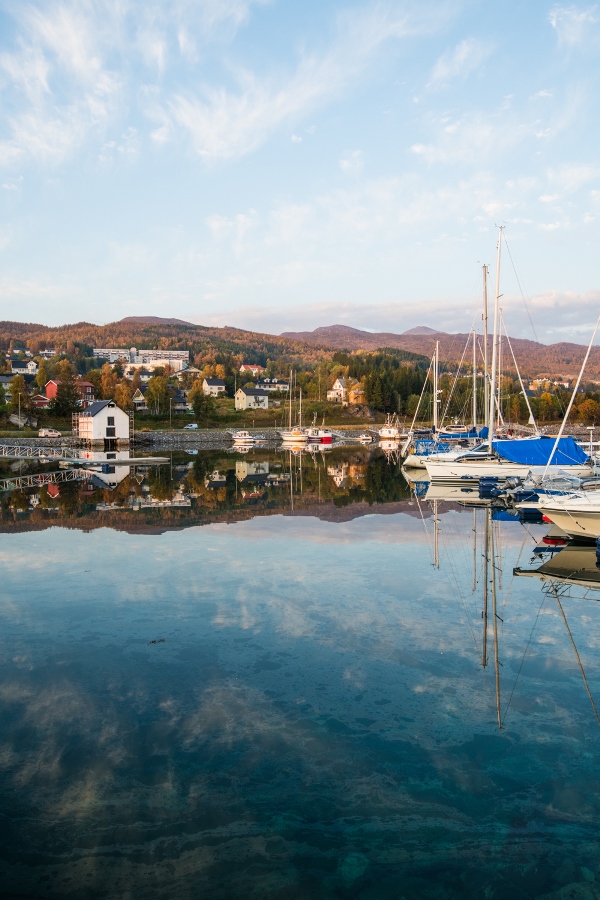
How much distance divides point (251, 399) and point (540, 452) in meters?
95.5

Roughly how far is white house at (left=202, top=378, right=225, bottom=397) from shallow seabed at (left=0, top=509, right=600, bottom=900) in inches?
4886

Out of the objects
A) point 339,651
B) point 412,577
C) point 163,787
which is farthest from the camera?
point 412,577

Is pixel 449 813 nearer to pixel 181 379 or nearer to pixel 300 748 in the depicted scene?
pixel 300 748

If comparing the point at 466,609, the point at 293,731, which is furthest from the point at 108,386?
the point at 293,731

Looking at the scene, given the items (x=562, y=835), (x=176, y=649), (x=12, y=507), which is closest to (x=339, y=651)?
(x=176, y=649)

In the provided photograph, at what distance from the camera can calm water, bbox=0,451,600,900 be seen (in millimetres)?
5578

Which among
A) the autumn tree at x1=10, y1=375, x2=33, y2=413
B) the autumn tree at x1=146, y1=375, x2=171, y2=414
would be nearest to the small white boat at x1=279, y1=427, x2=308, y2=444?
the autumn tree at x1=146, y1=375, x2=171, y2=414

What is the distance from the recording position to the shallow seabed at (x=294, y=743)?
5551mm

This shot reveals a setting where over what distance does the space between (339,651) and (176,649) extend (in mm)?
2587

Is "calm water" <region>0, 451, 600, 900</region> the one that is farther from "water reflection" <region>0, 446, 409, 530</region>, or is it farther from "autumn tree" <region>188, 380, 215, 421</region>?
"autumn tree" <region>188, 380, 215, 421</region>

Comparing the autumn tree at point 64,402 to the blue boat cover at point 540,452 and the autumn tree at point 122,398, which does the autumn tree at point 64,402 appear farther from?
the blue boat cover at point 540,452

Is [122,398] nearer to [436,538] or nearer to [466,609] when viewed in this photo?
[436,538]

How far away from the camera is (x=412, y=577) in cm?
1515

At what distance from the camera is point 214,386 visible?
140 meters
